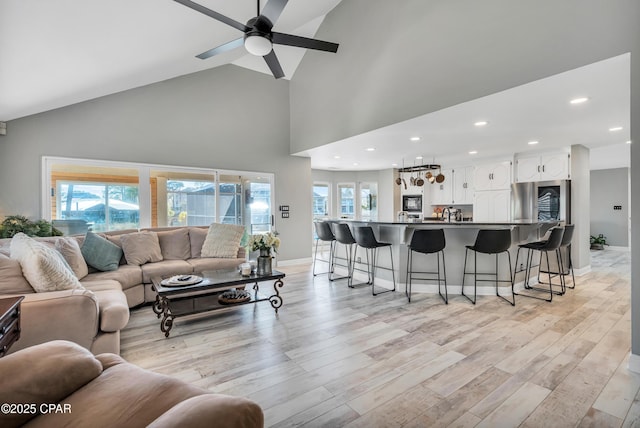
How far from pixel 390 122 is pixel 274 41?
1955 millimetres

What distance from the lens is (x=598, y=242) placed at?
8312 millimetres

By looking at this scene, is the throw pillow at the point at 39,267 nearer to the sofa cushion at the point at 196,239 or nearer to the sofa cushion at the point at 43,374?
the sofa cushion at the point at 43,374

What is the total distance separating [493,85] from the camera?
3.03 metres

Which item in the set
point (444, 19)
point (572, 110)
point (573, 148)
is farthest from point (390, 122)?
point (573, 148)

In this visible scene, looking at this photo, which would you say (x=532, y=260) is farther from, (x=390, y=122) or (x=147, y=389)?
(x=147, y=389)

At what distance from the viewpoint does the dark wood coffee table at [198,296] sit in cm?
293

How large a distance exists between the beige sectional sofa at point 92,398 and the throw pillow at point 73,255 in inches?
96.0

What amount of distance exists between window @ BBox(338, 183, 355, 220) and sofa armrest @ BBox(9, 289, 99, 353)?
7.66 meters

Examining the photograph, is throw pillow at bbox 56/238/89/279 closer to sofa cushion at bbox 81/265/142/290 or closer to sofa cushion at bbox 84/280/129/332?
sofa cushion at bbox 81/265/142/290

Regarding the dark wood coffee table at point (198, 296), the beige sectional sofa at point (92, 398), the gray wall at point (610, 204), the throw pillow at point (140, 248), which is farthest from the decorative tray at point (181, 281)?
the gray wall at point (610, 204)

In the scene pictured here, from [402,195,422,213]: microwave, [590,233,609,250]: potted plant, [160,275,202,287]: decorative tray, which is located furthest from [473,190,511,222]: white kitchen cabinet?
[160,275,202,287]: decorative tray

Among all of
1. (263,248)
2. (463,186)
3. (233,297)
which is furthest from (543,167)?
(233,297)

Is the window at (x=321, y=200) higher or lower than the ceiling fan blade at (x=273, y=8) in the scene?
lower

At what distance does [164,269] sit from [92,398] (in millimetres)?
2932
